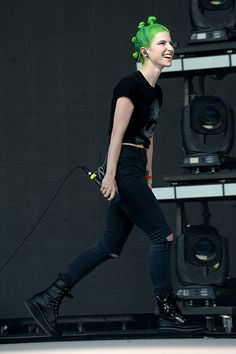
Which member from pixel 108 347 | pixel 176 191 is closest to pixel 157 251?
pixel 108 347

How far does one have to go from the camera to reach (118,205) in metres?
3.75

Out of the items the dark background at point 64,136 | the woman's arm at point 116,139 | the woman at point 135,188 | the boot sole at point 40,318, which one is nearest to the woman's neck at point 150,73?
the woman at point 135,188

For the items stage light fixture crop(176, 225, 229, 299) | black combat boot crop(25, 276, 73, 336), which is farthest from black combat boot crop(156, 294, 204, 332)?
stage light fixture crop(176, 225, 229, 299)

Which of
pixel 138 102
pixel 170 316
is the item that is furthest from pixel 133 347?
pixel 138 102

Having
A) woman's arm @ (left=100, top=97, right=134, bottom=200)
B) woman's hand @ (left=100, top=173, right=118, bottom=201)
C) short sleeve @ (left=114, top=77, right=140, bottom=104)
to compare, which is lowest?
woman's hand @ (left=100, top=173, right=118, bottom=201)

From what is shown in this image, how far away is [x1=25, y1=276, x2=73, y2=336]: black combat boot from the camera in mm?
3785

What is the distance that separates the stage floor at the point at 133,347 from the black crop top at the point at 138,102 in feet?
2.43

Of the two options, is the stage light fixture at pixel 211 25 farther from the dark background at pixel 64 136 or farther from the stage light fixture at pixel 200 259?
the dark background at pixel 64 136

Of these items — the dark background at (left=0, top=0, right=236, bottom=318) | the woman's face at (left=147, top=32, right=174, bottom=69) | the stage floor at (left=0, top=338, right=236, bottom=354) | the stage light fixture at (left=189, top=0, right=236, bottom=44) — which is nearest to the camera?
the stage floor at (left=0, top=338, right=236, bottom=354)

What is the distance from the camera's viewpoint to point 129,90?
3619 mm

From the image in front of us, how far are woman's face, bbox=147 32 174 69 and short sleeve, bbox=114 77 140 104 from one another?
0.13 m

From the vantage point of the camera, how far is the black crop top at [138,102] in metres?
3.63

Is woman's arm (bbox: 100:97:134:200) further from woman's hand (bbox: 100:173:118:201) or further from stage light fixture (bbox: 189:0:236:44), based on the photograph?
stage light fixture (bbox: 189:0:236:44)

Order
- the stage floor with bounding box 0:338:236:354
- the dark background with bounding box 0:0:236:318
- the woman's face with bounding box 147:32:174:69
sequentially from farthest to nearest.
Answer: the dark background with bounding box 0:0:236:318
the woman's face with bounding box 147:32:174:69
the stage floor with bounding box 0:338:236:354
